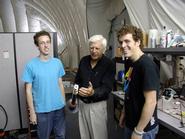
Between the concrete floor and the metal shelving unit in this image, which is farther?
the concrete floor

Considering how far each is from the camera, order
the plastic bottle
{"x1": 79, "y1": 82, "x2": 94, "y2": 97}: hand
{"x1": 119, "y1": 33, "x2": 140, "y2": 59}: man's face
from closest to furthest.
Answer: {"x1": 119, "y1": 33, "x2": 140, "y2": 59}: man's face → {"x1": 79, "y1": 82, "x2": 94, "y2": 97}: hand → the plastic bottle

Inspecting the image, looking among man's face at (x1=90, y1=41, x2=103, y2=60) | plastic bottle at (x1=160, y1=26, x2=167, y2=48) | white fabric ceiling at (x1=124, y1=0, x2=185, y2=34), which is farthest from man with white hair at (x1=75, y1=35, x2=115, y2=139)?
white fabric ceiling at (x1=124, y1=0, x2=185, y2=34)

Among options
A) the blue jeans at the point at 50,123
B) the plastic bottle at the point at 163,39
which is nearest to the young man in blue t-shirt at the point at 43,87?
the blue jeans at the point at 50,123

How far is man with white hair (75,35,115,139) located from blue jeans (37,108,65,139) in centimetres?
26

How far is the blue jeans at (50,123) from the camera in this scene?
7.04 feet

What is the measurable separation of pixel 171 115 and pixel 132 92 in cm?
66

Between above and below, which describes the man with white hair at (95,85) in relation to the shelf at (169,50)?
below

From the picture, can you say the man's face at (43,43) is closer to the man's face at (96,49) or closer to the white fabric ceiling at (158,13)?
the man's face at (96,49)

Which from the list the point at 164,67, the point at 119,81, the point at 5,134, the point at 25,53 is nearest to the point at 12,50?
the point at 25,53

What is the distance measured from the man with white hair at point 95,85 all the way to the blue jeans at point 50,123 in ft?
0.86

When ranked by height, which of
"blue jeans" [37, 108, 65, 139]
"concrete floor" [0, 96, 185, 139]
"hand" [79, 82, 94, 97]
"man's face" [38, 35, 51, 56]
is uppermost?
"man's face" [38, 35, 51, 56]

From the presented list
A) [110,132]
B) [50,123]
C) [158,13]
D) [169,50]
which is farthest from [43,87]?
[158,13]

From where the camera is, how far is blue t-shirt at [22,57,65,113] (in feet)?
6.73

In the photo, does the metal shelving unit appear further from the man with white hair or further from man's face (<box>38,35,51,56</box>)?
man's face (<box>38,35,51,56</box>)
